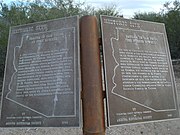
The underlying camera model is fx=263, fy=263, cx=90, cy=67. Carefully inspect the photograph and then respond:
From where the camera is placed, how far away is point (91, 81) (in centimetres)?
244

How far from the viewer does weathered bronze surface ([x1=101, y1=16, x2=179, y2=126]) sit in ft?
7.97

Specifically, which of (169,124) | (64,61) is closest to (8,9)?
(169,124)

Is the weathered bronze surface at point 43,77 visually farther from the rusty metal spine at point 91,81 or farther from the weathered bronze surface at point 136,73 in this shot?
the weathered bronze surface at point 136,73

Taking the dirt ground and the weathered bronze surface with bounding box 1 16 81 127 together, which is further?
the dirt ground

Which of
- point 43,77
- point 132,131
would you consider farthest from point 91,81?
point 132,131

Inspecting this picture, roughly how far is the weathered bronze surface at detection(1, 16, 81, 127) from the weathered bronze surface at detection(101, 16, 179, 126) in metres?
0.32

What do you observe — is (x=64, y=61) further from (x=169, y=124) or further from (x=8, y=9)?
(x=8, y=9)

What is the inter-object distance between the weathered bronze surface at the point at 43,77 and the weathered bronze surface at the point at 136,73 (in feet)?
1.04

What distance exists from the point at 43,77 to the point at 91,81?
18.6 inches

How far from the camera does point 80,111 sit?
2348 mm

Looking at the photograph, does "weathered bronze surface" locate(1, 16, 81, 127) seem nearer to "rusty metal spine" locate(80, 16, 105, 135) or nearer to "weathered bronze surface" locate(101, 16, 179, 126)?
"rusty metal spine" locate(80, 16, 105, 135)

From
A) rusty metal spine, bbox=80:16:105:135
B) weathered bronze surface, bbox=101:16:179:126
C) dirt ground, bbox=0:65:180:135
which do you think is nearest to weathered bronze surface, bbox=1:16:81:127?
rusty metal spine, bbox=80:16:105:135

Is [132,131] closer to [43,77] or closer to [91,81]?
[91,81]

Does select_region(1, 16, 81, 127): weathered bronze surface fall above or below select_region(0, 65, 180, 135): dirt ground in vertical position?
above
